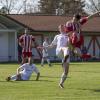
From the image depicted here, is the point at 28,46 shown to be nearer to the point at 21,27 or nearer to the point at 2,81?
the point at 2,81

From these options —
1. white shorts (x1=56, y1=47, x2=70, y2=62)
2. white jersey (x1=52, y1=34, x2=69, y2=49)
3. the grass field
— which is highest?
white jersey (x1=52, y1=34, x2=69, y2=49)

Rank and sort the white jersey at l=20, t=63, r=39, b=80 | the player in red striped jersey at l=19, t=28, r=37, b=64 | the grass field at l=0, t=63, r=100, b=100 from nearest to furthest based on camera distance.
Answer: the grass field at l=0, t=63, r=100, b=100
the white jersey at l=20, t=63, r=39, b=80
the player in red striped jersey at l=19, t=28, r=37, b=64

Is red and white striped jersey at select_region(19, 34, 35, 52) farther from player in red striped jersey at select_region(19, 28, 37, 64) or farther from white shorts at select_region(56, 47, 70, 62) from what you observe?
white shorts at select_region(56, 47, 70, 62)

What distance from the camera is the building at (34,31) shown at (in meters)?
53.3

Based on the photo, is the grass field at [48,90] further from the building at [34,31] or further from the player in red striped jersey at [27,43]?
the building at [34,31]

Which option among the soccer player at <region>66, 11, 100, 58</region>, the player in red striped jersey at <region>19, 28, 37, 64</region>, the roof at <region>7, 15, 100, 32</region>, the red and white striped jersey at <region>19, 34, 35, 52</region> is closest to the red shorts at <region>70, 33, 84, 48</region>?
the soccer player at <region>66, 11, 100, 58</region>

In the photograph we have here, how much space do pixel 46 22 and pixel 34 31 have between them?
Answer: 11.3 feet

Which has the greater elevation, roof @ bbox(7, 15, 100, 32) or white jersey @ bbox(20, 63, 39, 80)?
roof @ bbox(7, 15, 100, 32)

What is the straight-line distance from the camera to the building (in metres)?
53.3

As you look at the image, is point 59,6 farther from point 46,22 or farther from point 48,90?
point 48,90

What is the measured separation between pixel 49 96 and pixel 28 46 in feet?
28.5

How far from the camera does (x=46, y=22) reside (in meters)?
57.6

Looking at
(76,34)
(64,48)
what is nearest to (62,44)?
(64,48)

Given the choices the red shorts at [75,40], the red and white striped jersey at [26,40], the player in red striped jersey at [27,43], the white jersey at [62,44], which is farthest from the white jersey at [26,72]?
the red shorts at [75,40]
